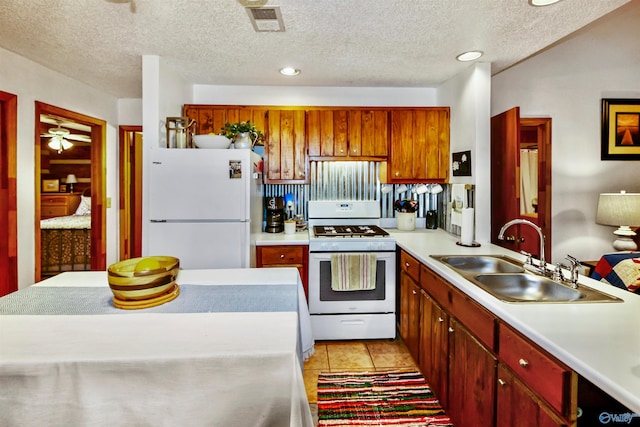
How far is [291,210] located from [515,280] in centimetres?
222

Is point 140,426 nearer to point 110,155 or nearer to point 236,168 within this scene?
point 236,168

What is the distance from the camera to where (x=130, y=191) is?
4.30 metres

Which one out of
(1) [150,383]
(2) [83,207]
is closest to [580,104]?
(1) [150,383]

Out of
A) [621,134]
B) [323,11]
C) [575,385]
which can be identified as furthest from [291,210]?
[621,134]

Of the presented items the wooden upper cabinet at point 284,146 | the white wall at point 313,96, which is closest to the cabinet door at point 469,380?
the wooden upper cabinet at point 284,146

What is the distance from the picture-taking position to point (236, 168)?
260 centimetres

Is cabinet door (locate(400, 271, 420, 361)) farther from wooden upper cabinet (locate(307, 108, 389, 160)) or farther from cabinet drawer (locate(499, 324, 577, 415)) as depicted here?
wooden upper cabinet (locate(307, 108, 389, 160))

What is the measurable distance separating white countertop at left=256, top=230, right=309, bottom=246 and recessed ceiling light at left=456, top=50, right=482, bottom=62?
188 cm

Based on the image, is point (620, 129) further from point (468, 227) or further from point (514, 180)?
point (468, 227)

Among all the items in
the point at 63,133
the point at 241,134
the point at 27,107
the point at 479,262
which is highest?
the point at 63,133

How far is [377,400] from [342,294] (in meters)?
0.91

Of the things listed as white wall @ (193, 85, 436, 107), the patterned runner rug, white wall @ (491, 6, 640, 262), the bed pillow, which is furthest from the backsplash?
the bed pillow

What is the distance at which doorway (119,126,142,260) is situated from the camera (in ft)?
13.4

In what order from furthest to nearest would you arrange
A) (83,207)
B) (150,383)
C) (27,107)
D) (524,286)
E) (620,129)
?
1. (83,207)
2. (620,129)
3. (27,107)
4. (524,286)
5. (150,383)
